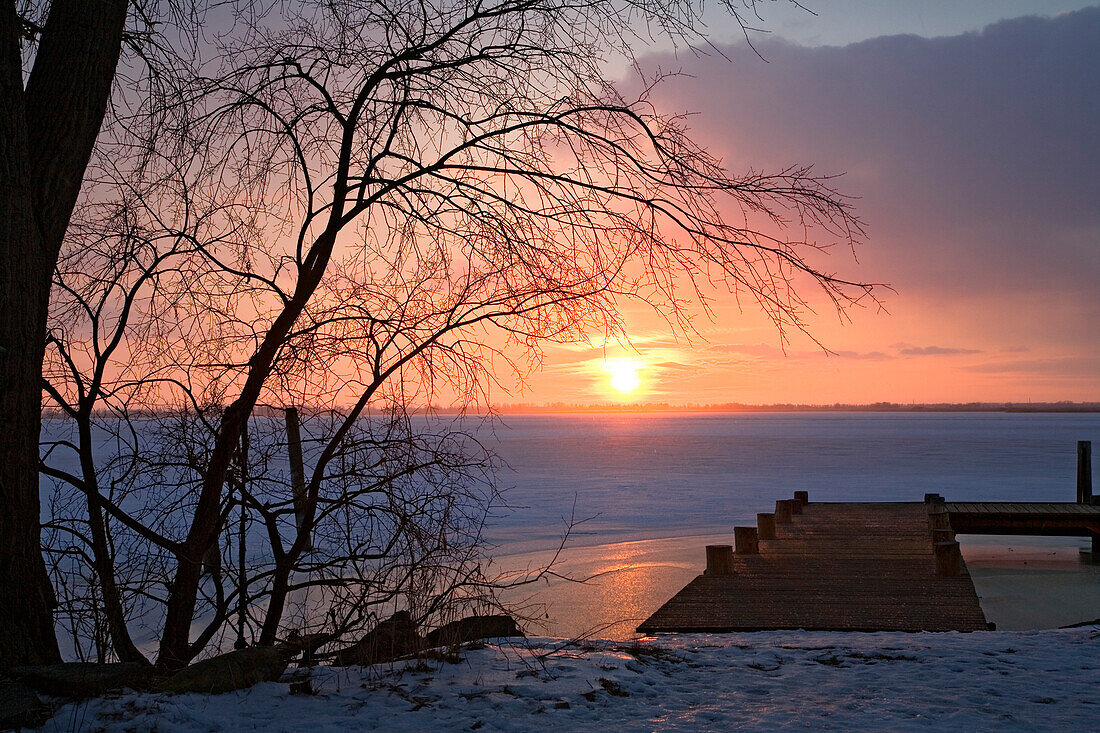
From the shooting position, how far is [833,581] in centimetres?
987

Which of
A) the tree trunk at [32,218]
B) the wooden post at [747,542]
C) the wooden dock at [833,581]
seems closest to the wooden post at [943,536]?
the wooden dock at [833,581]

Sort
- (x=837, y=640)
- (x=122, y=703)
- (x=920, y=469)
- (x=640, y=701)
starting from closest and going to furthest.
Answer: (x=122, y=703), (x=640, y=701), (x=837, y=640), (x=920, y=469)

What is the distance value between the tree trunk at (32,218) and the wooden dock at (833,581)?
514 cm

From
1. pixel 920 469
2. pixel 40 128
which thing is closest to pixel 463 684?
pixel 40 128

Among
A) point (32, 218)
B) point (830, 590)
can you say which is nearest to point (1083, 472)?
point (830, 590)

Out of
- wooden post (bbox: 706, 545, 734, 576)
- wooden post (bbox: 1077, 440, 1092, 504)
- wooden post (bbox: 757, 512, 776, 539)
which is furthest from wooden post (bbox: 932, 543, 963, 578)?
wooden post (bbox: 1077, 440, 1092, 504)

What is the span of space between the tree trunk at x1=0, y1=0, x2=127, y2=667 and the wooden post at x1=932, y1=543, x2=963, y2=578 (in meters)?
9.00

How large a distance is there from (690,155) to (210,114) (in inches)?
125

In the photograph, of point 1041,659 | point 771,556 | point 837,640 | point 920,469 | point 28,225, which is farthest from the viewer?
point 920,469

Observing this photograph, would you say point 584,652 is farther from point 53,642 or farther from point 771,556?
point 771,556

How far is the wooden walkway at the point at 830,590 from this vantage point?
7.93 meters

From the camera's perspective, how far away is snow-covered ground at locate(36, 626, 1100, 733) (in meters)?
4.23

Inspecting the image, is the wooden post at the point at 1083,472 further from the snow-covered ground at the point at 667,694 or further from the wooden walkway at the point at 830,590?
the snow-covered ground at the point at 667,694

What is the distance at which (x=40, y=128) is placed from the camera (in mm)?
4637
